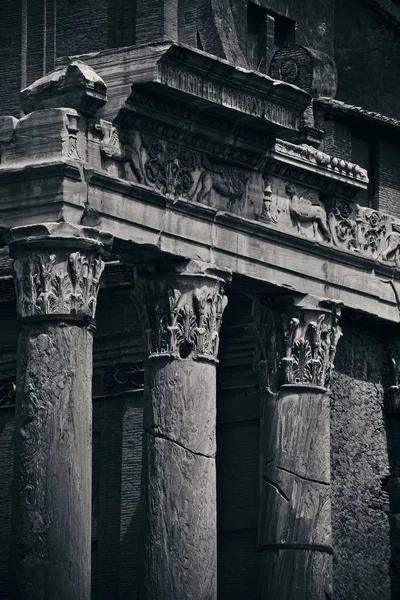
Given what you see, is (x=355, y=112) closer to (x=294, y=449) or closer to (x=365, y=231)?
(x=365, y=231)

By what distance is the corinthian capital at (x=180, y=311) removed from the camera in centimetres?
3269

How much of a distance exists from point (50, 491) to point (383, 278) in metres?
7.61

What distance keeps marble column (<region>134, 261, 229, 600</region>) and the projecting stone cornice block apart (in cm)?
188

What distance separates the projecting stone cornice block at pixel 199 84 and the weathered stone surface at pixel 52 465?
2.98 meters

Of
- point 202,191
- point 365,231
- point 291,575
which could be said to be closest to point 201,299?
point 202,191

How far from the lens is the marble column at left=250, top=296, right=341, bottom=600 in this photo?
3431 centimetres

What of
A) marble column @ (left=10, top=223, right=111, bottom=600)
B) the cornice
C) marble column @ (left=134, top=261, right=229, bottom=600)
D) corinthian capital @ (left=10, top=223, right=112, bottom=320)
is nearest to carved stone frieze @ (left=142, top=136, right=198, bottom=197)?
marble column @ (left=134, top=261, right=229, bottom=600)

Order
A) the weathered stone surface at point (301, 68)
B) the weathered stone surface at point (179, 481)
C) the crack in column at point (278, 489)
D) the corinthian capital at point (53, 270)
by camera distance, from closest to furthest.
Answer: the corinthian capital at point (53, 270) → the weathered stone surface at point (179, 481) → the crack in column at point (278, 489) → the weathered stone surface at point (301, 68)

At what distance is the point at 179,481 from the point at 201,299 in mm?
2116

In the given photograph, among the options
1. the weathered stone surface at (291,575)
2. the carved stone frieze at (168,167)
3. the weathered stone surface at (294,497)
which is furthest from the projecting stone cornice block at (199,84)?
the weathered stone surface at (291,575)

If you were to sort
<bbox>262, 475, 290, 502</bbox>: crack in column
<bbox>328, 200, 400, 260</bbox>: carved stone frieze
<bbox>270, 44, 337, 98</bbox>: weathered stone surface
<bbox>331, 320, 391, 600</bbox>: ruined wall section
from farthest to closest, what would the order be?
<bbox>270, 44, 337, 98</bbox>: weathered stone surface, <bbox>331, 320, 391, 600</bbox>: ruined wall section, <bbox>328, 200, 400, 260</bbox>: carved stone frieze, <bbox>262, 475, 290, 502</bbox>: crack in column

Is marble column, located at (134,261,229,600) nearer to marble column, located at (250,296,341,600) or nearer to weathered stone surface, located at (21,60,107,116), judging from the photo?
marble column, located at (250,296,341,600)

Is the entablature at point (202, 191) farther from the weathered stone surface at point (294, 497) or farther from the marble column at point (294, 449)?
the weathered stone surface at point (294, 497)

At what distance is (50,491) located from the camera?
3053 centimetres
